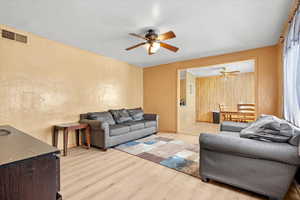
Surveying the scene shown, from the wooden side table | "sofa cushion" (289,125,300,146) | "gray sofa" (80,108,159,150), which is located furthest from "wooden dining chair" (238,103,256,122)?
the wooden side table

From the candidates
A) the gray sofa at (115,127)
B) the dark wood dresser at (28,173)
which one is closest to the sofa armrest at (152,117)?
the gray sofa at (115,127)

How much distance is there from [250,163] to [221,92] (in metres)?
6.37

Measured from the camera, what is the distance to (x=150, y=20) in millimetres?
2412

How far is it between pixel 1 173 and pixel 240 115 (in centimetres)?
585

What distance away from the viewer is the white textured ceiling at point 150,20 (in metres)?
2.02

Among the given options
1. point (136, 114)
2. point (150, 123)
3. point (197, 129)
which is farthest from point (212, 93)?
point (136, 114)

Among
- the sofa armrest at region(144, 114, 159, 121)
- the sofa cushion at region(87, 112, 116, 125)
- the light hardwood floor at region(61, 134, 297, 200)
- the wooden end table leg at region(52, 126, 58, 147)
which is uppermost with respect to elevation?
the sofa cushion at region(87, 112, 116, 125)

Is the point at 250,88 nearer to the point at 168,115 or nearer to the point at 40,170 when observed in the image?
the point at 168,115

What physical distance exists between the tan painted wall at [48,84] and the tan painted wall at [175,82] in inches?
64.6

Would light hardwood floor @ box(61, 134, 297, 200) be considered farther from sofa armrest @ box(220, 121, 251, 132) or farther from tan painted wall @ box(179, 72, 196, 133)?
tan painted wall @ box(179, 72, 196, 133)

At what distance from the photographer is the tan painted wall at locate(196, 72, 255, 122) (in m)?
6.82

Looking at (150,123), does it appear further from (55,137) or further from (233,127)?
(55,137)

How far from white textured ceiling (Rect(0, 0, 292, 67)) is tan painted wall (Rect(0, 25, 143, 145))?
379 mm

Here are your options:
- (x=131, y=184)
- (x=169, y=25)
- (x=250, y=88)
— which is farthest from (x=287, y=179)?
(x=250, y=88)
